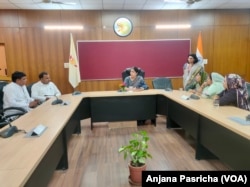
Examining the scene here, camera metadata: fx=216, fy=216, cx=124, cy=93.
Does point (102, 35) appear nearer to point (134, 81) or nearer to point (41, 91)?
point (134, 81)

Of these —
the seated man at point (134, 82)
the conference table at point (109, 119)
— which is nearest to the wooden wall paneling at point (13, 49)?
the conference table at point (109, 119)

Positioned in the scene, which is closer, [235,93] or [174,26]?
[235,93]

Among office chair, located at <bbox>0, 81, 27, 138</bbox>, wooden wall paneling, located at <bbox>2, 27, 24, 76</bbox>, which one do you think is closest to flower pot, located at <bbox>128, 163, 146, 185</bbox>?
office chair, located at <bbox>0, 81, 27, 138</bbox>

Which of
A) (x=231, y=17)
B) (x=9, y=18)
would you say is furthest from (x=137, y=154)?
(x=231, y=17)

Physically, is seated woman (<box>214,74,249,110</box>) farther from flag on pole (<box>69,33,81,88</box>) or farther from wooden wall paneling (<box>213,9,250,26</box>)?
wooden wall paneling (<box>213,9,250,26</box>)

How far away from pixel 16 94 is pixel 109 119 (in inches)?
67.4

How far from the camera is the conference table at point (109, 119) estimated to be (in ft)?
4.62

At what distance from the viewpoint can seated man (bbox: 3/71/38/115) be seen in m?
3.22

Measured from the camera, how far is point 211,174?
1240 mm

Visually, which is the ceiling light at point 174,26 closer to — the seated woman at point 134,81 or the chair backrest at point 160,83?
the chair backrest at point 160,83

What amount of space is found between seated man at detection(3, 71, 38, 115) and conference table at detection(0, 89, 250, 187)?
0.53 m

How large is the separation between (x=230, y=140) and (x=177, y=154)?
41.2 inches

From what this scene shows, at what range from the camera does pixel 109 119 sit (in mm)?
4230

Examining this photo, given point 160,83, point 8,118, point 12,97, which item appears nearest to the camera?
point 8,118
